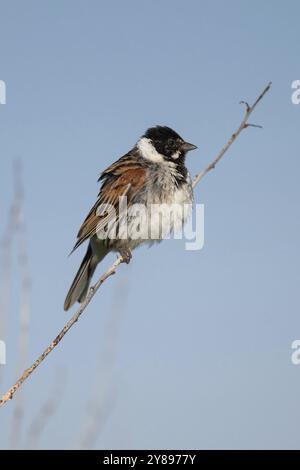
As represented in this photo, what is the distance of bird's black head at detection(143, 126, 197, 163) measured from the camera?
561 centimetres

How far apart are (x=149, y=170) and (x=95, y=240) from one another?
0.73 m

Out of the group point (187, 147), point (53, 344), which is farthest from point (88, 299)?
point (187, 147)

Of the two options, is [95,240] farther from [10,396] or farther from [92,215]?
[10,396]

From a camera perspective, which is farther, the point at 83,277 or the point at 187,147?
the point at 187,147

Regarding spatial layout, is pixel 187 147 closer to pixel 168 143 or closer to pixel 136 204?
pixel 168 143

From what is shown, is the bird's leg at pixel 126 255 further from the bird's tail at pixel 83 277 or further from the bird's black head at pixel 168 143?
the bird's black head at pixel 168 143

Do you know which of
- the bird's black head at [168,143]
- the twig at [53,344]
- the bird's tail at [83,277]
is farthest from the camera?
the bird's black head at [168,143]

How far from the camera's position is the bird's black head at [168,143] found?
561 cm

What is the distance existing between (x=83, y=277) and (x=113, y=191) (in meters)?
0.74

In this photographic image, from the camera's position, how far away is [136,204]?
5.21m

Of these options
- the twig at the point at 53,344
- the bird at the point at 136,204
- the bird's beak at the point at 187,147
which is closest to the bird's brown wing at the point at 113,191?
the bird at the point at 136,204

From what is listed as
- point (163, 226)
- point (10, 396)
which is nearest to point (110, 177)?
point (163, 226)

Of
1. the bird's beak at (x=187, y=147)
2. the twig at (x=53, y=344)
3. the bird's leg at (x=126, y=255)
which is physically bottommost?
the twig at (x=53, y=344)
